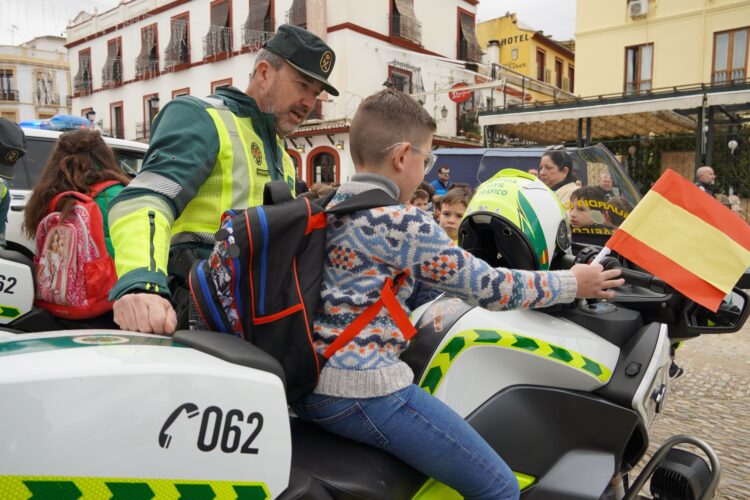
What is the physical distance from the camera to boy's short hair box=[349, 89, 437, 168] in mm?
1536

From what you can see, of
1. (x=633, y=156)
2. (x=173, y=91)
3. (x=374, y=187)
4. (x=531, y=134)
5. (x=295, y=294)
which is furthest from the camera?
(x=173, y=91)

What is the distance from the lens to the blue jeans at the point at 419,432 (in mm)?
1373

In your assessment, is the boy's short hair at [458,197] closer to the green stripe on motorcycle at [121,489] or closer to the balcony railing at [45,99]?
the green stripe on motorcycle at [121,489]

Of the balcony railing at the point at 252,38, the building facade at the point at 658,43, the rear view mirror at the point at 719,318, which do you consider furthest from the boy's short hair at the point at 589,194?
the balcony railing at the point at 252,38

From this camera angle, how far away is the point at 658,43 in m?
22.2

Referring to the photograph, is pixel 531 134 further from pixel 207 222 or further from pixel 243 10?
pixel 207 222

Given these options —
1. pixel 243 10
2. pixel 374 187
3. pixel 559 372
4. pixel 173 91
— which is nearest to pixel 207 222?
pixel 374 187

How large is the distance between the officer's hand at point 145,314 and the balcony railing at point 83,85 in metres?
32.8

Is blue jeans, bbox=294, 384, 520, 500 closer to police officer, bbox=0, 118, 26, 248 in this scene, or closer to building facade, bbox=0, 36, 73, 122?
police officer, bbox=0, 118, 26, 248

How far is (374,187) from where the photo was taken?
1.49 m

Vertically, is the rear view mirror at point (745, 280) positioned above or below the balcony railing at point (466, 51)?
below

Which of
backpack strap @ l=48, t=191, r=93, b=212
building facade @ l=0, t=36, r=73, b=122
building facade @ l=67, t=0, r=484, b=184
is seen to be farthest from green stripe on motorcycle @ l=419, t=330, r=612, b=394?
building facade @ l=0, t=36, r=73, b=122

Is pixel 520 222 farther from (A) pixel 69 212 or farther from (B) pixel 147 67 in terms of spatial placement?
(B) pixel 147 67

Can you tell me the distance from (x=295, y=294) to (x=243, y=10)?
952 inches
